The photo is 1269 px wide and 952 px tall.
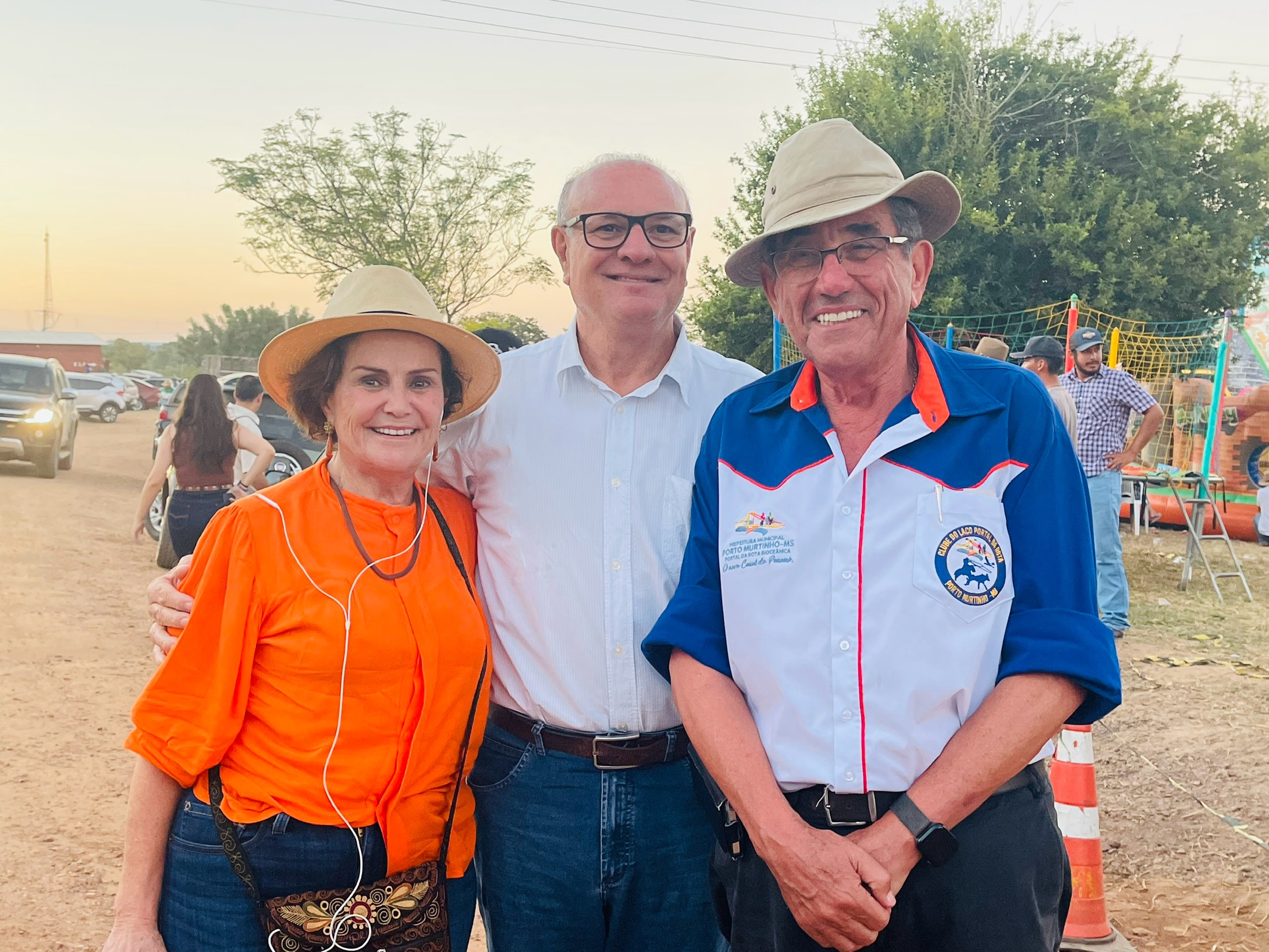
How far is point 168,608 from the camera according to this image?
211 centimetres

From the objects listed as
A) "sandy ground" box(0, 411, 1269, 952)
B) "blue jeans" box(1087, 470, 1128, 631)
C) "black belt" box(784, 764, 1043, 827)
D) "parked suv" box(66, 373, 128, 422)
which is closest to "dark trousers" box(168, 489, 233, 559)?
"sandy ground" box(0, 411, 1269, 952)

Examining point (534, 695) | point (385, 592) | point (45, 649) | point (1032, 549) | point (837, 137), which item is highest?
point (837, 137)

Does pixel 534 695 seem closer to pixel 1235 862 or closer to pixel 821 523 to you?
pixel 821 523

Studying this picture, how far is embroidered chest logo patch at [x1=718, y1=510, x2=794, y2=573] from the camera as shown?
1.95 meters

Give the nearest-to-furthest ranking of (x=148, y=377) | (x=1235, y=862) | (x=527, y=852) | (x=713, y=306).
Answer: (x=527, y=852) < (x=1235, y=862) < (x=713, y=306) < (x=148, y=377)

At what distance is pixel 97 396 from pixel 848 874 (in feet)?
132

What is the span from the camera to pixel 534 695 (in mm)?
2266

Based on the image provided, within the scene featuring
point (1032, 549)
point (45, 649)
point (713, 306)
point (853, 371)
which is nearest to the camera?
point (1032, 549)

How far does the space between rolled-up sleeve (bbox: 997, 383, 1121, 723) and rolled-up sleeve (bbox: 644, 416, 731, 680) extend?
1.88 ft

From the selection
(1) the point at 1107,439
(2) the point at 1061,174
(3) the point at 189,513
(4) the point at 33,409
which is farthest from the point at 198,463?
(2) the point at 1061,174

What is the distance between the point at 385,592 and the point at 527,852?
71 cm

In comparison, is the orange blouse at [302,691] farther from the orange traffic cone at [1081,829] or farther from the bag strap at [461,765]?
the orange traffic cone at [1081,829]

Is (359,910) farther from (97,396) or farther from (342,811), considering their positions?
(97,396)

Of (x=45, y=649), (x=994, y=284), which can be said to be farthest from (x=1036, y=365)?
(x=994, y=284)
